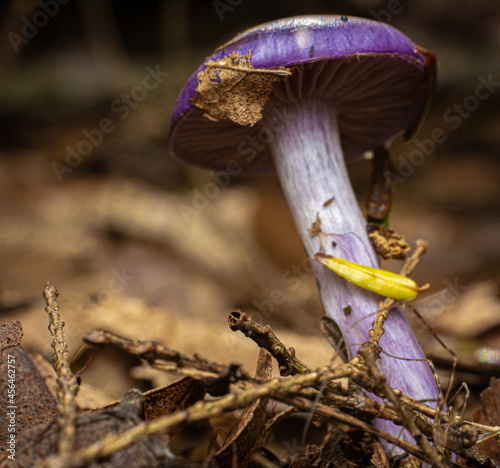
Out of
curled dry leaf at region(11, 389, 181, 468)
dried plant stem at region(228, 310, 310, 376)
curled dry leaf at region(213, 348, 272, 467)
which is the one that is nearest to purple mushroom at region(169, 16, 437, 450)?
dried plant stem at region(228, 310, 310, 376)

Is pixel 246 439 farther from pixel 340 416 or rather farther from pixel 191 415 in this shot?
pixel 191 415

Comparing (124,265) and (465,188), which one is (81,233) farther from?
(465,188)

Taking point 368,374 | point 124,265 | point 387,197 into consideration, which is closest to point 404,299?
point 368,374

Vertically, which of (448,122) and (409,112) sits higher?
(409,112)

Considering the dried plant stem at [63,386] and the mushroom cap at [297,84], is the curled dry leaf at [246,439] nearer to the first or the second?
the dried plant stem at [63,386]

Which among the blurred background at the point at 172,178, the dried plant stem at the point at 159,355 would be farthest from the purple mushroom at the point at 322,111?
the blurred background at the point at 172,178

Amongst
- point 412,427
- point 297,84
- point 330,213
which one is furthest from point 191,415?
point 297,84
